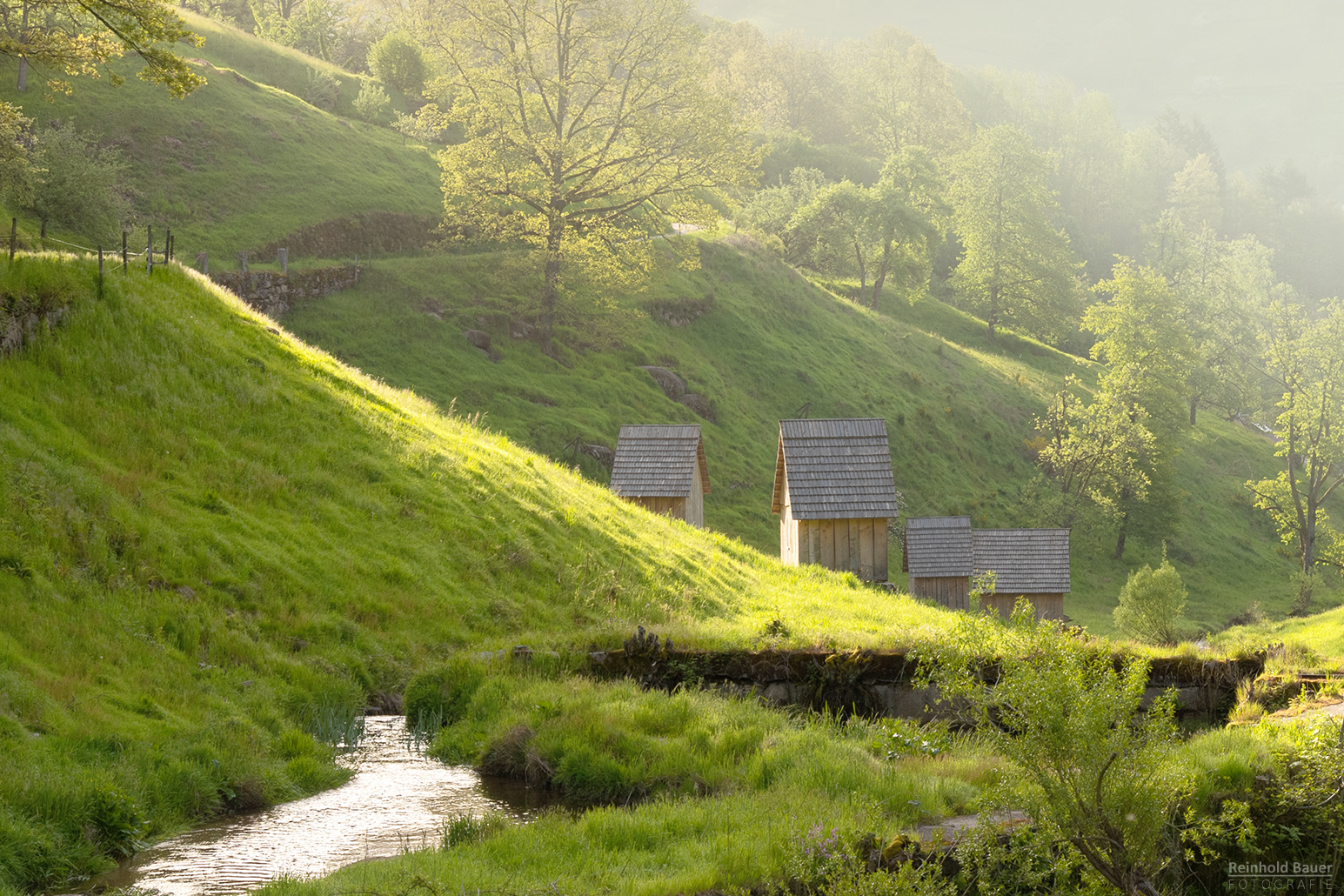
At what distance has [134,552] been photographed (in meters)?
13.1

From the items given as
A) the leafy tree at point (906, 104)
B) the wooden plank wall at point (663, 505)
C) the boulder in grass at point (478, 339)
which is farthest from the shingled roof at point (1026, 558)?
the leafy tree at point (906, 104)

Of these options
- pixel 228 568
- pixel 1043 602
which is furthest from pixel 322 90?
pixel 228 568

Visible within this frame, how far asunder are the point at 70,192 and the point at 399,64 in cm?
4389

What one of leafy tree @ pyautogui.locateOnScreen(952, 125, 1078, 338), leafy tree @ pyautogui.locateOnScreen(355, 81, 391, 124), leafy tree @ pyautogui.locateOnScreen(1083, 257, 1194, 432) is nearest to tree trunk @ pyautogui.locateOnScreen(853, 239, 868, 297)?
leafy tree @ pyautogui.locateOnScreen(952, 125, 1078, 338)

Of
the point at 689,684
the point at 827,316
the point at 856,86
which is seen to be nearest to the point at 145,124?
the point at 827,316

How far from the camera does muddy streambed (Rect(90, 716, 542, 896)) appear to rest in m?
7.94

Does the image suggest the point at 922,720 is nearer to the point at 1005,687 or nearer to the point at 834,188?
the point at 1005,687

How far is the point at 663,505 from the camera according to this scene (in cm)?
3381

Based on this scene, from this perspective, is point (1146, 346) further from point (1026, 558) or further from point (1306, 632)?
point (1026, 558)

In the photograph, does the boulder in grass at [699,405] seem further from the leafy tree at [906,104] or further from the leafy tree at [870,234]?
the leafy tree at [906,104]

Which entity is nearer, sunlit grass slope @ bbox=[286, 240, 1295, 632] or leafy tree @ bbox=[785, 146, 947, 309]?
sunlit grass slope @ bbox=[286, 240, 1295, 632]

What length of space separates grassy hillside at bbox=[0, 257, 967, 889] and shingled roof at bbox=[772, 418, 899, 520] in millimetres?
8378

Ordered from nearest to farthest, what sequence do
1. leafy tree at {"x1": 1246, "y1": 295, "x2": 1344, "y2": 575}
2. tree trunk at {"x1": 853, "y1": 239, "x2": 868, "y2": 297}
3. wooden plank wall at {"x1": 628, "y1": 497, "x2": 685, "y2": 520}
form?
wooden plank wall at {"x1": 628, "y1": 497, "x2": 685, "y2": 520}, leafy tree at {"x1": 1246, "y1": 295, "x2": 1344, "y2": 575}, tree trunk at {"x1": 853, "y1": 239, "x2": 868, "y2": 297}

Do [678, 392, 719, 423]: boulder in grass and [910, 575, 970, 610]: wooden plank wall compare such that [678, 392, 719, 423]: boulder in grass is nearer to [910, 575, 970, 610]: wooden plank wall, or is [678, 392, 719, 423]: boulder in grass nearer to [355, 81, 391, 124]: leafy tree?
[910, 575, 970, 610]: wooden plank wall
